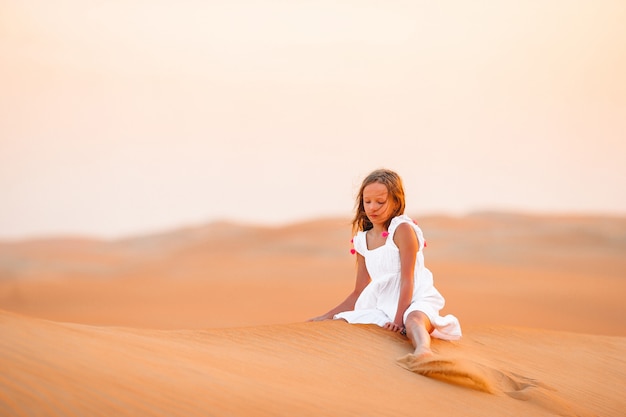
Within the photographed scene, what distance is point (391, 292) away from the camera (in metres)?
7.19

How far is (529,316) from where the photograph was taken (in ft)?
56.9

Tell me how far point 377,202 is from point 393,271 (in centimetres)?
57

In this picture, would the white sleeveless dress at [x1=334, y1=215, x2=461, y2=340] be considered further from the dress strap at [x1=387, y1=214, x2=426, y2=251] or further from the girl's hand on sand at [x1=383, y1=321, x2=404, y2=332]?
the girl's hand on sand at [x1=383, y1=321, x2=404, y2=332]

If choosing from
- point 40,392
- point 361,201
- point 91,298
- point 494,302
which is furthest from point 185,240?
point 40,392

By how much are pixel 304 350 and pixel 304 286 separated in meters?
16.4

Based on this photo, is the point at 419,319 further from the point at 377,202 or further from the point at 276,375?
the point at 276,375

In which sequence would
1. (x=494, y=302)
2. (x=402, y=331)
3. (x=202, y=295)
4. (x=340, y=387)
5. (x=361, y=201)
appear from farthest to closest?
(x=202, y=295), (x=494, y=302), (x=361, y=201), (x=402, y=331), (x=340, y=387)

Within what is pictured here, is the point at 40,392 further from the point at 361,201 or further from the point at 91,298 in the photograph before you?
the point at 91,298

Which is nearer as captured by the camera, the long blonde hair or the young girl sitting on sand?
the young girl sitting on sand

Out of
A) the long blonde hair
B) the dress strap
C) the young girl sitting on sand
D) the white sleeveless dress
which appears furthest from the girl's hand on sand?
the long blonde hair

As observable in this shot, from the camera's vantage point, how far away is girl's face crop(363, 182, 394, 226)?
7160mm

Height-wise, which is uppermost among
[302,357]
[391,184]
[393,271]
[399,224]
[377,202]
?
[391,184]

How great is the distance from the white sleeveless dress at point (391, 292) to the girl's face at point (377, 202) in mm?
109

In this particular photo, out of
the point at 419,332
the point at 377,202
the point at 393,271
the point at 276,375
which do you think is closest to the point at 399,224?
the point at 377,202
